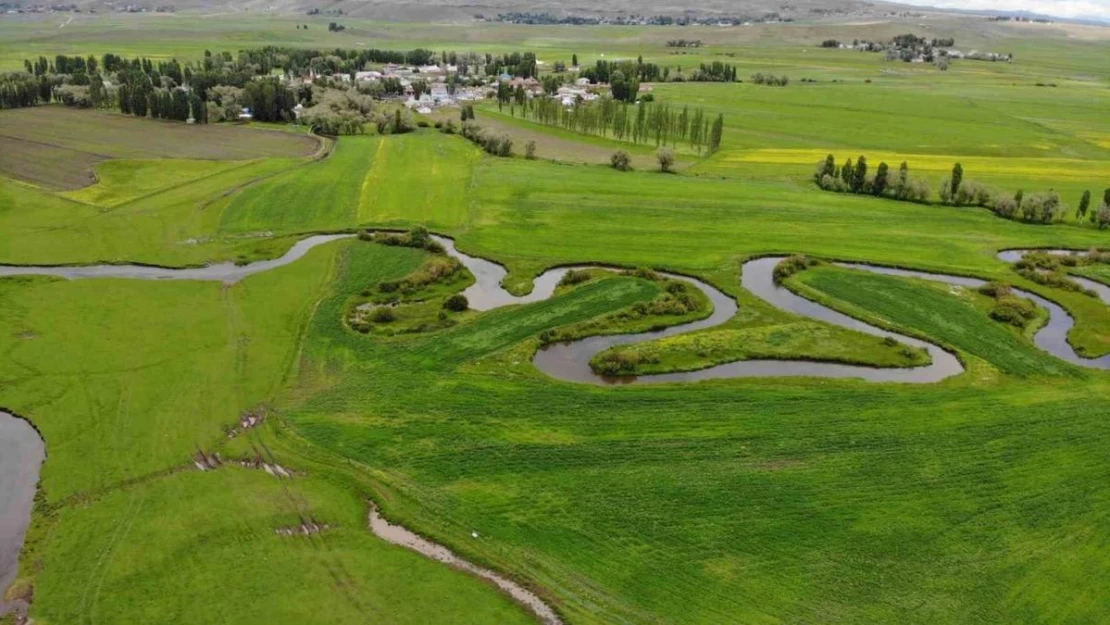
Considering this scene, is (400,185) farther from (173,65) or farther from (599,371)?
(173,65)

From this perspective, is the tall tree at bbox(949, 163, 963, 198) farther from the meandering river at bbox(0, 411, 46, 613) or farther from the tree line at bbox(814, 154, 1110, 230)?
the meandering river at bbox(0, 411, 46, 613)

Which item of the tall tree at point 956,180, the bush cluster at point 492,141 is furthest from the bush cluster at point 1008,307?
the bush cluster at point 492,141

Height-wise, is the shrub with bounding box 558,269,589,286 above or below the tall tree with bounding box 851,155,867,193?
below

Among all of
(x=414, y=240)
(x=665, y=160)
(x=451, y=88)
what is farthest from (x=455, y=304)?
(x=451, y=88)

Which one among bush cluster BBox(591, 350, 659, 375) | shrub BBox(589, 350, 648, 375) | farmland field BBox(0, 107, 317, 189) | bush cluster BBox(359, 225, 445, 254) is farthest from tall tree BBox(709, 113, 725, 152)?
shrub BBox(589, 350, 648, 375)

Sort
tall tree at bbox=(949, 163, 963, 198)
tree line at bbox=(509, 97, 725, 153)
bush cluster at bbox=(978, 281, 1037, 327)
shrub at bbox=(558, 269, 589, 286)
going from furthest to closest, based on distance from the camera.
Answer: tree line at bbox=(509, 97, 725, 153), tall tree at bbox=(949, 163, 963, 198), shrub at bbox=(558, 269, 589, 286), bush cluster at bbox=(978, 281, 1037, 327)

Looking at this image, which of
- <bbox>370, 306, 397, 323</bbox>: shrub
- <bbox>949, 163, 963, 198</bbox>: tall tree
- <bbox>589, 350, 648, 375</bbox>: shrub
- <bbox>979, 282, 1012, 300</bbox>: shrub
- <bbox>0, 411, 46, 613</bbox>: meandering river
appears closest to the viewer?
<bbox>0, 411, 46, 613</bbox>: meandering river

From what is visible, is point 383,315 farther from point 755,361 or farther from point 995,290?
point 995,290

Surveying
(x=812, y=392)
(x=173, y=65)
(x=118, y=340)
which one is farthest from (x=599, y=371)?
(x=173, y=65)
